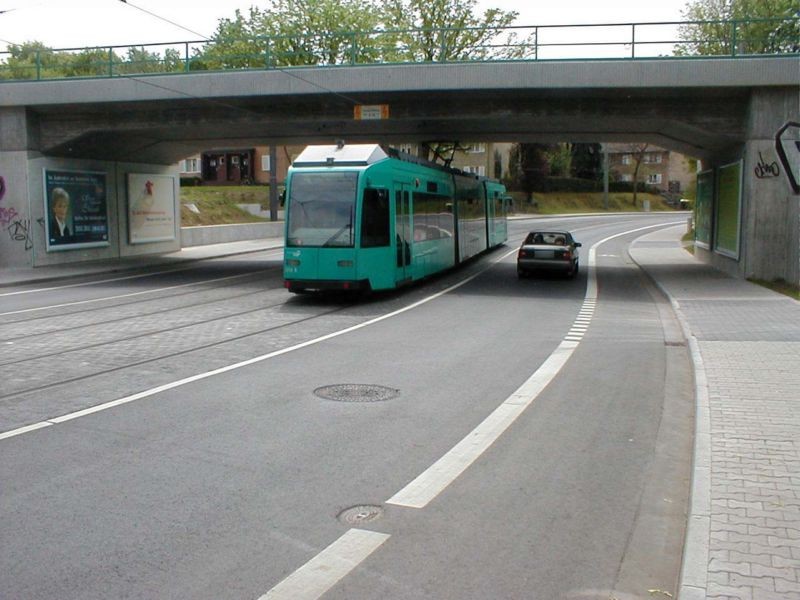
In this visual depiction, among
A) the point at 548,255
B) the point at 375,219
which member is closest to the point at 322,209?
the point at 375,219

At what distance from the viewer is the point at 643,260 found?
1325 inches

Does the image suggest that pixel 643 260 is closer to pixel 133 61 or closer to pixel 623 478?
pixel 133 61

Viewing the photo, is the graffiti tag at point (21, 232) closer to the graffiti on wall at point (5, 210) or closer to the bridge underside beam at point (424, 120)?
the graffiti on wall at point (5, 210)

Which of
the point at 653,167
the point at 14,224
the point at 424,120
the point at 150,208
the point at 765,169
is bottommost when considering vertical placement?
the point at 14,224

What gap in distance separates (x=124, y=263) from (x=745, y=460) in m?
27.1

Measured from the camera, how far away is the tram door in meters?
19.7

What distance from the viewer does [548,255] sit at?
84.2ft

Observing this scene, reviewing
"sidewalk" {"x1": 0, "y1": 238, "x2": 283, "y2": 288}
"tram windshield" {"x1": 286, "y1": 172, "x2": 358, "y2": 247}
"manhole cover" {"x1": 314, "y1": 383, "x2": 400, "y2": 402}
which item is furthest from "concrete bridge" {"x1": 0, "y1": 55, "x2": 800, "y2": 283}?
"manhole cover" {"x1": 314, "y1": 383, "x2": 400, "y2": 402}

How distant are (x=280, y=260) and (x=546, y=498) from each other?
2881cm

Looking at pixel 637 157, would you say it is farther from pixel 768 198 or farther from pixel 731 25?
pixel 768 198

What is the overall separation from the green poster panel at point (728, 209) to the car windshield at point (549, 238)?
16.0ft

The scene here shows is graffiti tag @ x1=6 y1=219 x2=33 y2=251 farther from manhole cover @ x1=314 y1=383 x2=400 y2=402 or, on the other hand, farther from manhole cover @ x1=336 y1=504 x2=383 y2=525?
→ manhole cover @ x1=336 y1=504 x2=383 y2=525

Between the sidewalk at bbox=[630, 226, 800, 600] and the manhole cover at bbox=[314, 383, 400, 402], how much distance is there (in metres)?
3.35

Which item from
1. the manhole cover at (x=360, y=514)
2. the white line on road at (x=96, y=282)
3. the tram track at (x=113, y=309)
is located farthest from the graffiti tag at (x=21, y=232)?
the manhole cover at (x=360, y=514)
